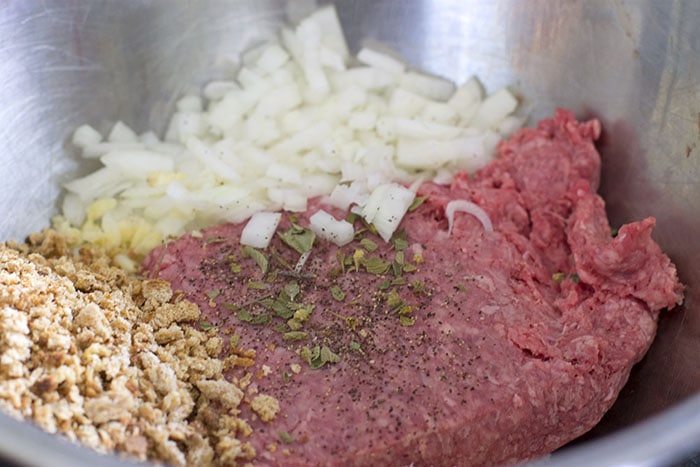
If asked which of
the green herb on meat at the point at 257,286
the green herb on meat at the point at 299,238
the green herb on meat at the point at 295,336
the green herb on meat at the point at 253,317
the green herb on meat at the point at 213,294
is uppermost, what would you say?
the green herb on meat at the point at 299,238

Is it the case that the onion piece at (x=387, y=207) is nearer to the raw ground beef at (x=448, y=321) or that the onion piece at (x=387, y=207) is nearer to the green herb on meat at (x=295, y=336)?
the raw ground beef at (x=448, y=321)

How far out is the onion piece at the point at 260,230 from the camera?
273cm

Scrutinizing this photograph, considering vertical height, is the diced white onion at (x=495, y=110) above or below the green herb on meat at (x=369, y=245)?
above

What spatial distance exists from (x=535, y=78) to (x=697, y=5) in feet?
2.49

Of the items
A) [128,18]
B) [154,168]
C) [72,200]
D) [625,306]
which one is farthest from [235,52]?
[625,306]

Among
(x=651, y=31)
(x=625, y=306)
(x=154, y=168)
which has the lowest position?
(x=625, y=306)

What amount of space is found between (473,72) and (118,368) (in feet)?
7.06

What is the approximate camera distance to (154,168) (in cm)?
310

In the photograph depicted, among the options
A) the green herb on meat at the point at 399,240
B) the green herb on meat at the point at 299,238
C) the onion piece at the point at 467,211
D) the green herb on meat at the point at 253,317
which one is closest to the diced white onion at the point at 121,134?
the green herb on meat at the point at 299,238

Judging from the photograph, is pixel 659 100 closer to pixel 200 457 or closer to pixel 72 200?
pixel 200 457

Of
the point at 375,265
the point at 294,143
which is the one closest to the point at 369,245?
the point at 375,265

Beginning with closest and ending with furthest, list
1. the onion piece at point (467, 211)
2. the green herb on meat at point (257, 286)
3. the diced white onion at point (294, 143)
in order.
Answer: the green herb on meat at point (257, 286) → the onion piece at point (467, 211) → the diced white onion at point (294, 143)

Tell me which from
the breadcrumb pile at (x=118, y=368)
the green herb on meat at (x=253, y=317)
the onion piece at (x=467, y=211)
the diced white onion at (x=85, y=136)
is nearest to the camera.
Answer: the breadcrumb pile at (x=118, y=368)

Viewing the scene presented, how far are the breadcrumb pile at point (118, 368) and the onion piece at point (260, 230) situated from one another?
34cm
